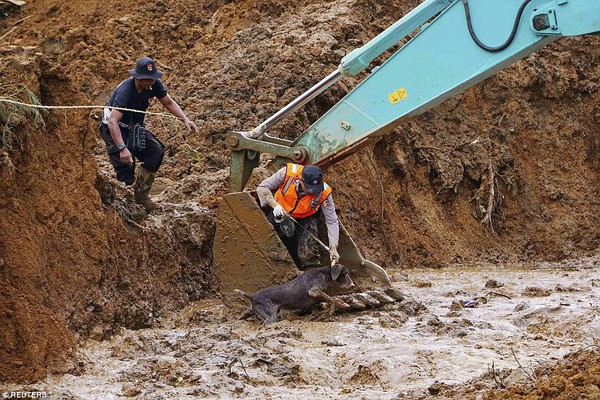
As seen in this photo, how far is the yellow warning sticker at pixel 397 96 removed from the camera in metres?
8.88

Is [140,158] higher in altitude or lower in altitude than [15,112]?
lower

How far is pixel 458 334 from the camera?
8195mm

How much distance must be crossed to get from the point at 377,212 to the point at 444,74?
3610 mm

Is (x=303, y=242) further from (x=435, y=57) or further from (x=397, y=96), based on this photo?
(x=435, y=57)

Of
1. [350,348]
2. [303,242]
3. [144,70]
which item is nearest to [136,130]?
[144,70]

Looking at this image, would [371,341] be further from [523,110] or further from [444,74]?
[523,110]

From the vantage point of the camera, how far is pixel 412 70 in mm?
8781

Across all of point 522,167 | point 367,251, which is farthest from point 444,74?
point 522,167

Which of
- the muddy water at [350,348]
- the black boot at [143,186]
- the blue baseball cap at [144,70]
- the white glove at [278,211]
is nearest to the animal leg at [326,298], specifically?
the muddy water at [350,348]

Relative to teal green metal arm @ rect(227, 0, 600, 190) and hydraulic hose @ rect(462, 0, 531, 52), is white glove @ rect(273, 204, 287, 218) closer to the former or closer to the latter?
teal green metal arm @ rect(227, 0, 600, 190)

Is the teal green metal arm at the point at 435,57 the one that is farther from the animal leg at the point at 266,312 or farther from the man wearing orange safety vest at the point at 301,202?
the animal leg at the point at 266,312

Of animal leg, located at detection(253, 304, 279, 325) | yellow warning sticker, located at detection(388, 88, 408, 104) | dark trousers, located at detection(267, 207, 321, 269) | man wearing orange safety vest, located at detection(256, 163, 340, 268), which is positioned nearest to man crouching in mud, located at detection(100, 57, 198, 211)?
man wearing orange safety vest, located at detection(256, 163, 340, 268)

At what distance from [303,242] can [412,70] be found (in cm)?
182

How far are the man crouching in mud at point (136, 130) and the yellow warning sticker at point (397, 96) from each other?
189cm
